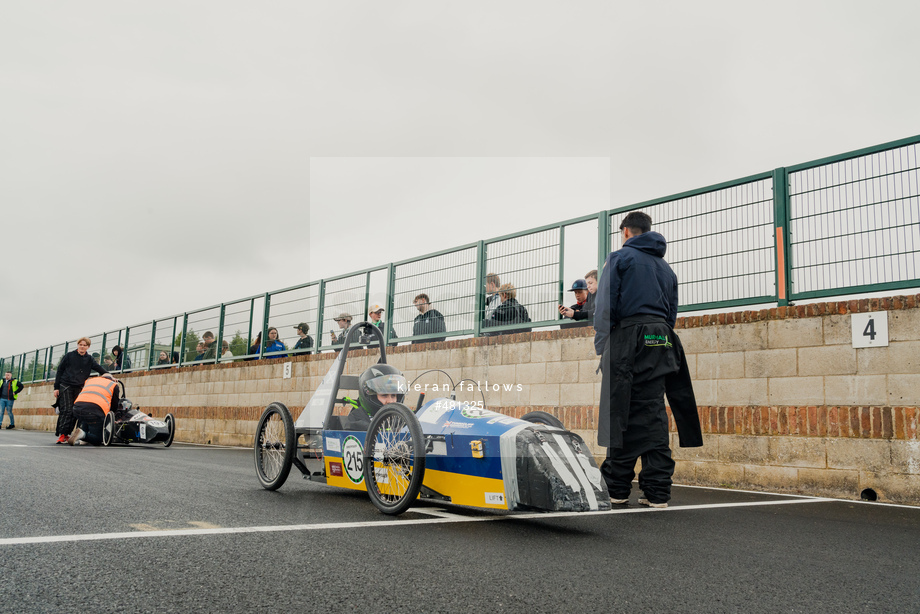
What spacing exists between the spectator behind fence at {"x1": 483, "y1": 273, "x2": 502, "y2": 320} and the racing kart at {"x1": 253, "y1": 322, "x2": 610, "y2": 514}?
486cm

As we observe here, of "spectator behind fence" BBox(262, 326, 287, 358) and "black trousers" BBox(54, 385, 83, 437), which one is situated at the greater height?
"spectator behind fence" BBox(262, 326, 287, 358)

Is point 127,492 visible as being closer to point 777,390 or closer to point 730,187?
point 777,390

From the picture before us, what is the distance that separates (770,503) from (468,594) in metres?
4.06

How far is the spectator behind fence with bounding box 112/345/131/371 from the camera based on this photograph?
23.2 metres

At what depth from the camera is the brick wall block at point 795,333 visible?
6742 mm

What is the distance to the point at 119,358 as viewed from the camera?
933 inches

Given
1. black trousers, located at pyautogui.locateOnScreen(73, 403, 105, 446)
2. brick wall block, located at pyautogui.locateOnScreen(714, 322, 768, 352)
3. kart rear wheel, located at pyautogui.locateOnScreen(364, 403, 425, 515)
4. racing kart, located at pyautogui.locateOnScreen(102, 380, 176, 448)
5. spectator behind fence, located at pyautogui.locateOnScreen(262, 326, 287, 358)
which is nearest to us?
kart rear wheel, located at pyautogui.locateOnScreen(364, 403, 425, 515)

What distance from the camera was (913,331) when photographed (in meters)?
6.11

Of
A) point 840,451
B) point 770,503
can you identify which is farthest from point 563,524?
point 840,451

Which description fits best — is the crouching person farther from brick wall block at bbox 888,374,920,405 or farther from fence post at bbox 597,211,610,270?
brick wall block at bbox 888,374,920,405

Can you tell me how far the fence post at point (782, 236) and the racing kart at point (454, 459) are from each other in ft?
11.6

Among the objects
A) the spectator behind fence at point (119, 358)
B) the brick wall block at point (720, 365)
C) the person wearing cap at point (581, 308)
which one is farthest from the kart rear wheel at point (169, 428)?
the spectator behind fence at point (119, 358)

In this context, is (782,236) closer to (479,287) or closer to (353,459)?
(479,287)

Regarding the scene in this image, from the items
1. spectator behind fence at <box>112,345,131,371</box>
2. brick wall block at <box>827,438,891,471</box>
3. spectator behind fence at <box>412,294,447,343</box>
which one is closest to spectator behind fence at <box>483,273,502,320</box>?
spectator behind fence at <box>412,294,447,343</box>
